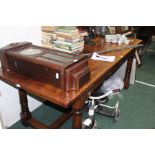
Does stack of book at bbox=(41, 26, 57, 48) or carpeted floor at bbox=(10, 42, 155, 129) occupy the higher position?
stack of book at bbox=(41, 26, 57, 48)

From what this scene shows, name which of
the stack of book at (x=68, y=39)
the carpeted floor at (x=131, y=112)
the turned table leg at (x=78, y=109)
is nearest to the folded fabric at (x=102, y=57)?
the stack of book at (x=68, y=39)

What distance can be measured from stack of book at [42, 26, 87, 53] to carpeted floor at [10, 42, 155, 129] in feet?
2.64

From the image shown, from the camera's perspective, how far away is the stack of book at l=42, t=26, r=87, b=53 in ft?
6.14

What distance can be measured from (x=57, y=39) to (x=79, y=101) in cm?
77

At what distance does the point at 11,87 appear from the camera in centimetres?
196

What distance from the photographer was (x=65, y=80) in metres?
1.33

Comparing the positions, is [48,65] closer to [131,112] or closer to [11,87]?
[11,87]

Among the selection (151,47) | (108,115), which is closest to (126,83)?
(108,115)

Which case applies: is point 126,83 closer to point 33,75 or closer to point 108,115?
point 108,115

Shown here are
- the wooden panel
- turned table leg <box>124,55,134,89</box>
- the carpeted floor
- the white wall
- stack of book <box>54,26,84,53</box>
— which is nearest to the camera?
the wooden panel

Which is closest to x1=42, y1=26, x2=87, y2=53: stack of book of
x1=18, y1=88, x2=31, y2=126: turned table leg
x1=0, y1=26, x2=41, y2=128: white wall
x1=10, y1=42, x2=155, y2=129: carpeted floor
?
x1=0, y1=26, x2=41, y2=128: white wall

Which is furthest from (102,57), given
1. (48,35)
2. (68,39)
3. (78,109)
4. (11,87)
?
(11,87)

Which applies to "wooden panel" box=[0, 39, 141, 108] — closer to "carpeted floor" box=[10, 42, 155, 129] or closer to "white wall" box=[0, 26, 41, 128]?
"white wall" box=[0, 26, 41, 128]
